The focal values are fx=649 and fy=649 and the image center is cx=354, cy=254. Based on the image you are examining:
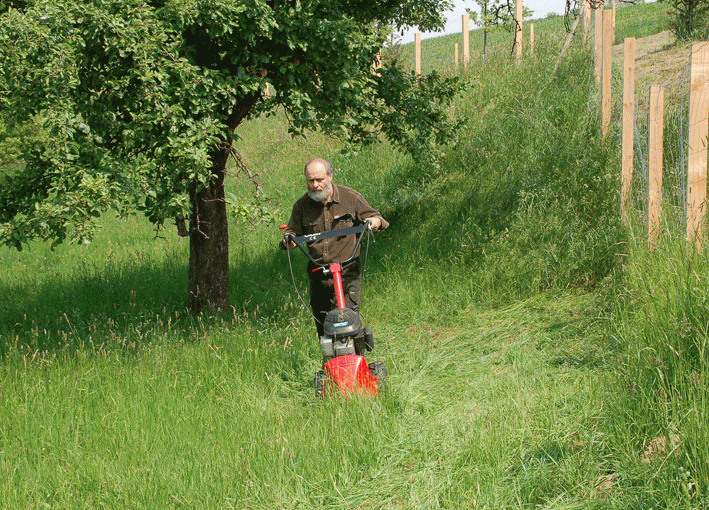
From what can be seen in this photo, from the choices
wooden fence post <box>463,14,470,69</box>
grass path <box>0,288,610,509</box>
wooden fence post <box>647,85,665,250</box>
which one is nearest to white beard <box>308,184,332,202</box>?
grass path <box>0,288,610,509</box>

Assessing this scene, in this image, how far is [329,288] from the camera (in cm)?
554

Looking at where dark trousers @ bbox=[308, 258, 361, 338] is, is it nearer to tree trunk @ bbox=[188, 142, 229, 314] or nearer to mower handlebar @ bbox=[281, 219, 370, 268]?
mower handlebar @ bbox=[281, 219, 370, 268]

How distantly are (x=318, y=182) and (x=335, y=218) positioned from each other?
14.3 inches

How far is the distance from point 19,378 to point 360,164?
28.8ft

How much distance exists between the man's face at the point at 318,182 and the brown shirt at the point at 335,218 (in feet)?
0.41

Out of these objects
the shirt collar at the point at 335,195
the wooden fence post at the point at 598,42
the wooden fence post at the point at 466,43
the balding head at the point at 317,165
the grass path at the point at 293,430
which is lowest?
the grass path at the point at 293,430

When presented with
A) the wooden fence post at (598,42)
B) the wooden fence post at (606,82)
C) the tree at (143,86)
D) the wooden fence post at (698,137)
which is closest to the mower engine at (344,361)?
the tree at (143,86)

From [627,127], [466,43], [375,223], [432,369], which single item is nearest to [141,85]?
[375,223]

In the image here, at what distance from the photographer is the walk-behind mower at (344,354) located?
14.8ft

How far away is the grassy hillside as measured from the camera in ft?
11.6

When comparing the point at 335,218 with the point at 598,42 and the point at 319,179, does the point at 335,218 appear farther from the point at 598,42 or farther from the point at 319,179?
the point at 598,42

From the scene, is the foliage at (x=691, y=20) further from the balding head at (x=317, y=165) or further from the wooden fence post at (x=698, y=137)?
the balding head at (x=317, y=165)

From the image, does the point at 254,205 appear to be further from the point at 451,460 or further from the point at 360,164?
the point at 360,164

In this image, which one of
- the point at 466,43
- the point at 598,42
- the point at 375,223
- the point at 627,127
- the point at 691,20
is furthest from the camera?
the point at 466,43
